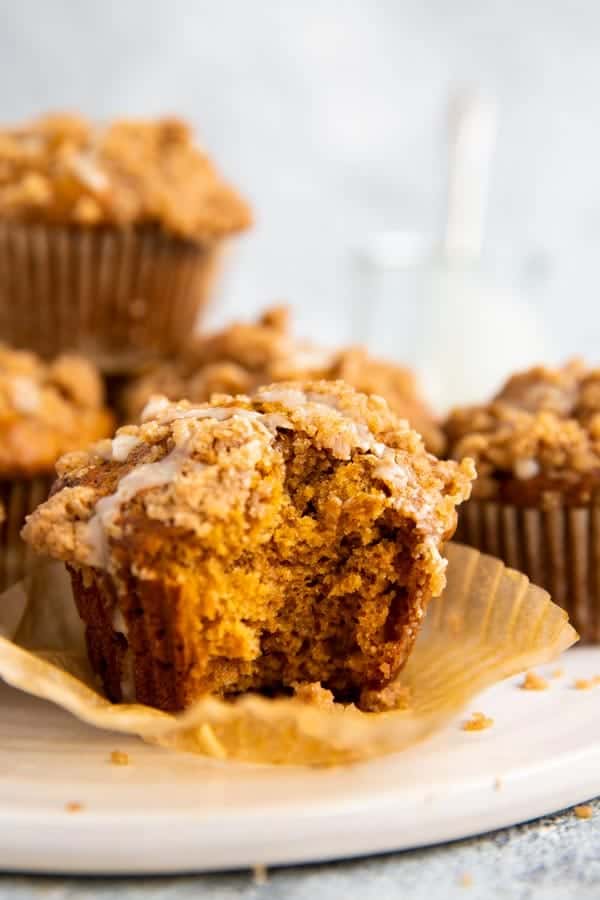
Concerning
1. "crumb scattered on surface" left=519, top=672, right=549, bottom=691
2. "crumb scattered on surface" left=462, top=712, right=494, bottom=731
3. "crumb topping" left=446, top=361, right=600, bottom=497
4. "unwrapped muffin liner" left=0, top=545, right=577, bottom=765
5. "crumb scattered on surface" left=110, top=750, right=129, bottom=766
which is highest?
"crumb topping" left=446, top=361, right=600, bottom=497

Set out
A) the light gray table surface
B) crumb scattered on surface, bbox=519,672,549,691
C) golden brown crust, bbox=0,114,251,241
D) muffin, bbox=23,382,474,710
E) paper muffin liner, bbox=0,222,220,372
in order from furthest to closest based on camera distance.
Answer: paper muffin liner, bbox=0,222,220,372, golden brown crust, bbox=0,114,251,241, crumb scattered on surface, bbox=519,672,549,691, muffin, bbox=23,382,474,710, the light gray table surface

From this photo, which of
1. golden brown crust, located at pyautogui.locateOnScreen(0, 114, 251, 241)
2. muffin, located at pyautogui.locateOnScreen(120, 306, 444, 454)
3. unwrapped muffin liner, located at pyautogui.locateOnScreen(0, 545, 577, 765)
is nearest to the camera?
unwrapped muffin liner, located at pyautogui.locateOnScreen(0, 545, 577, 765)

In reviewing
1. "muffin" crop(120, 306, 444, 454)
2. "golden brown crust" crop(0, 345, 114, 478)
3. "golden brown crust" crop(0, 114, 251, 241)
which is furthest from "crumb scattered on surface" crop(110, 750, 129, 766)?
"golden brown crust" crop(0, 114, 251, 241)

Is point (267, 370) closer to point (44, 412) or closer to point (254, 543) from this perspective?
point (44, 412)

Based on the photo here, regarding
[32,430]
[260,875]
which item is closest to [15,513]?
[32,430]

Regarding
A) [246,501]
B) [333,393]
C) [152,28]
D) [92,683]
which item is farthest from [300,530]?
[152,28]

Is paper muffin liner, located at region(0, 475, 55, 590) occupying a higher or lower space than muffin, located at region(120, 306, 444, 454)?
lower

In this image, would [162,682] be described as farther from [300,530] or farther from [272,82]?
[272,82]

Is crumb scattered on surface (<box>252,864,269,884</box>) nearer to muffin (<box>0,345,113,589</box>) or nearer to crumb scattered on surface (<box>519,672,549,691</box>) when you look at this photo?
crumb scattered on surface (<box>519,672,549,691</box>)
